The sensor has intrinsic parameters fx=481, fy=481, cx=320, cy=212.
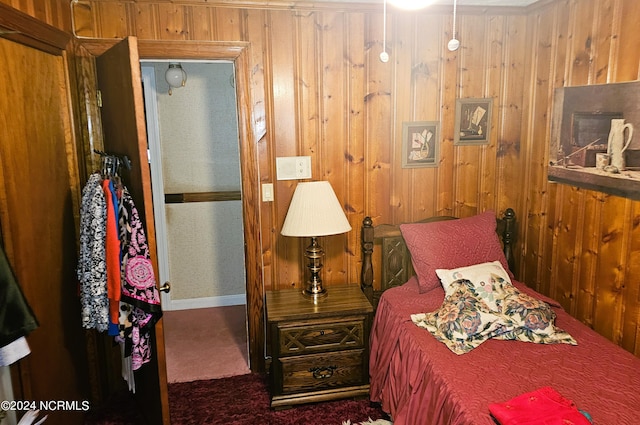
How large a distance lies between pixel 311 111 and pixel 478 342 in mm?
1588

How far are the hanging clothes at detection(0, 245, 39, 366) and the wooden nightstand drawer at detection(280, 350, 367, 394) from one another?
1.35 meters

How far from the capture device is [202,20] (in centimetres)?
270

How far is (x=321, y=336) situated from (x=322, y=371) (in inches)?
8.7

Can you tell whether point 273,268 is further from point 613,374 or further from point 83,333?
point 613,374

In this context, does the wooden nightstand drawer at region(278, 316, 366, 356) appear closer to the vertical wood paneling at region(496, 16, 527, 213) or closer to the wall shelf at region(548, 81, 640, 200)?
the vertical wood paneling at region(496, 16, 527, 213)

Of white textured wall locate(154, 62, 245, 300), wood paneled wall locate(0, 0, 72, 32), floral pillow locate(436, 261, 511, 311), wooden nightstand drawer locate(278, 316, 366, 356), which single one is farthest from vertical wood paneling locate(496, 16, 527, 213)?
wood paneled wall locate(0, 0, 72, 32)

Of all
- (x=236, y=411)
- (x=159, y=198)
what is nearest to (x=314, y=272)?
(x=236, y=411)

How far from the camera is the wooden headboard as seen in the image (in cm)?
300

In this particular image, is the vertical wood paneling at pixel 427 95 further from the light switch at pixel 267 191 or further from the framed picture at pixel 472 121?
the light switch at pixel 267 191

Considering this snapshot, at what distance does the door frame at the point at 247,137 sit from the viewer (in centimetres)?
269

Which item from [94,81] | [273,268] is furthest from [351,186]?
[94,81]

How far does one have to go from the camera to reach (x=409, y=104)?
2.98m

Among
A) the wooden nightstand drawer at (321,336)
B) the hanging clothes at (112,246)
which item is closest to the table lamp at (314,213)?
the wooden nightstand drawer at (321,336)

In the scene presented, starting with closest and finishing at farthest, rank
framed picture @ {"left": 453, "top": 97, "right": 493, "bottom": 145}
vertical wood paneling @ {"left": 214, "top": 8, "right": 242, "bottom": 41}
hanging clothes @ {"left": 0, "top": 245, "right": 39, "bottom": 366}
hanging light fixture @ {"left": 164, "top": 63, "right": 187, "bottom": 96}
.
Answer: hanging clothes @ {"left": 0, "top": 245, "right": 39, "bottom": 366}
vertical wood paneling @ {"left": 214, "top": 8, "right": 242, "bottom": 41}
framed picture @ {"left": 453, "top": 97, "right": 493, "bottom": 145}
hanging light fixture @ {"left": 164, "top": 63, "right": 187, "bottom": 96}
